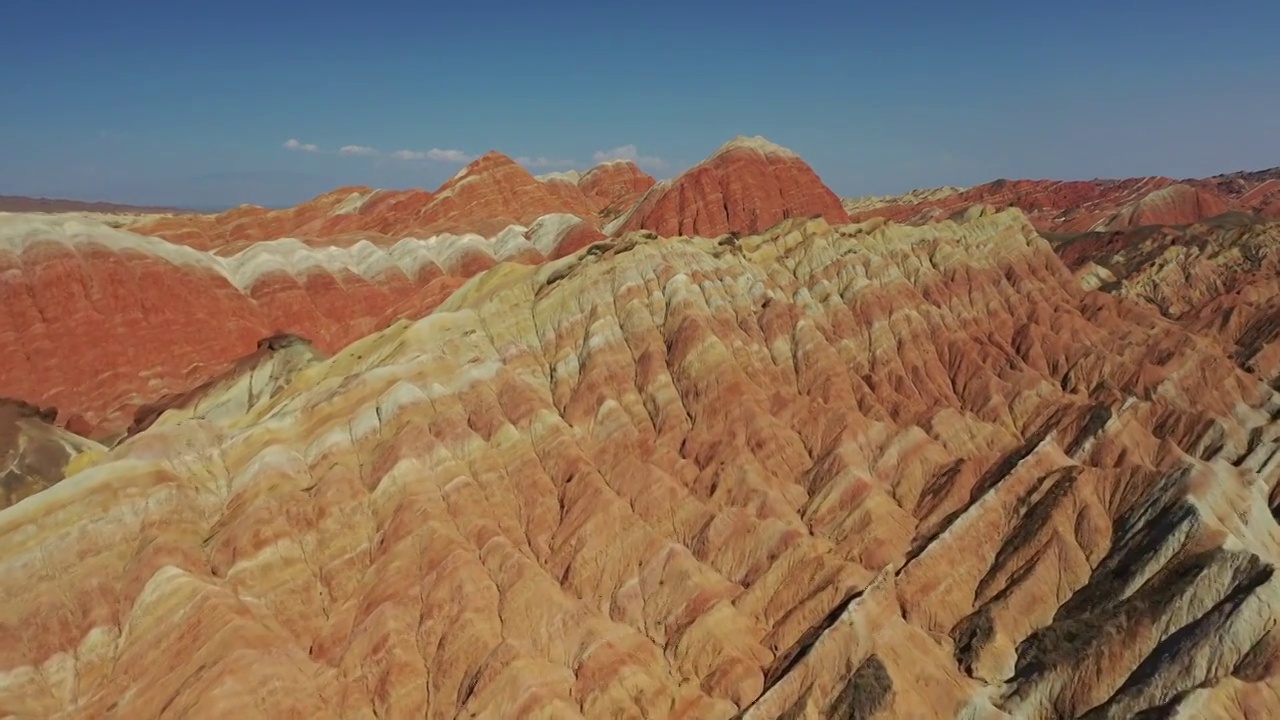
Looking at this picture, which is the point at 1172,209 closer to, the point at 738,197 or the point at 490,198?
the point at 738,197

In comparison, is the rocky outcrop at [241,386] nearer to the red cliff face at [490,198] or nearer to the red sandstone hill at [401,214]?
the red sandstone hill at [401,214]

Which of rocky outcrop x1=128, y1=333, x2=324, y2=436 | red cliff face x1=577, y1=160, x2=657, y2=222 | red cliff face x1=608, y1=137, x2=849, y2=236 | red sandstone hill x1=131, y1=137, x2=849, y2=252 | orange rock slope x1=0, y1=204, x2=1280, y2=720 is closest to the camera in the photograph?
orange rock slope x1=0, y1=204, x2=1280, y2=720

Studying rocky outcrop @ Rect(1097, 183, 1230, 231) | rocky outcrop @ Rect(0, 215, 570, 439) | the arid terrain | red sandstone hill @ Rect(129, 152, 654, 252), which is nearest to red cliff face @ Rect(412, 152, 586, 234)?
red sandstone hill @ Rect(129, 152, 654, 252)

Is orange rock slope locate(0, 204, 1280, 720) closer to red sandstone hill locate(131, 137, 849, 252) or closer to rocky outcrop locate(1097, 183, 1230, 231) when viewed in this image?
red sandstone hill locate(131, 137, 849, 252)

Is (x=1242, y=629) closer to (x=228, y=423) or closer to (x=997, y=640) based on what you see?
(x=997, y=640)

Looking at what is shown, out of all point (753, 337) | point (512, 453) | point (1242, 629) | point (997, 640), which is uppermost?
point (753, 337)

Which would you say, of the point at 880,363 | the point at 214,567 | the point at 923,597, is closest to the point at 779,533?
the point at 923,597

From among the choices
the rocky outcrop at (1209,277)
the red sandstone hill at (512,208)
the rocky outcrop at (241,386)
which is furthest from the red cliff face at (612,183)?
the rocky outcrop at (241,386)
